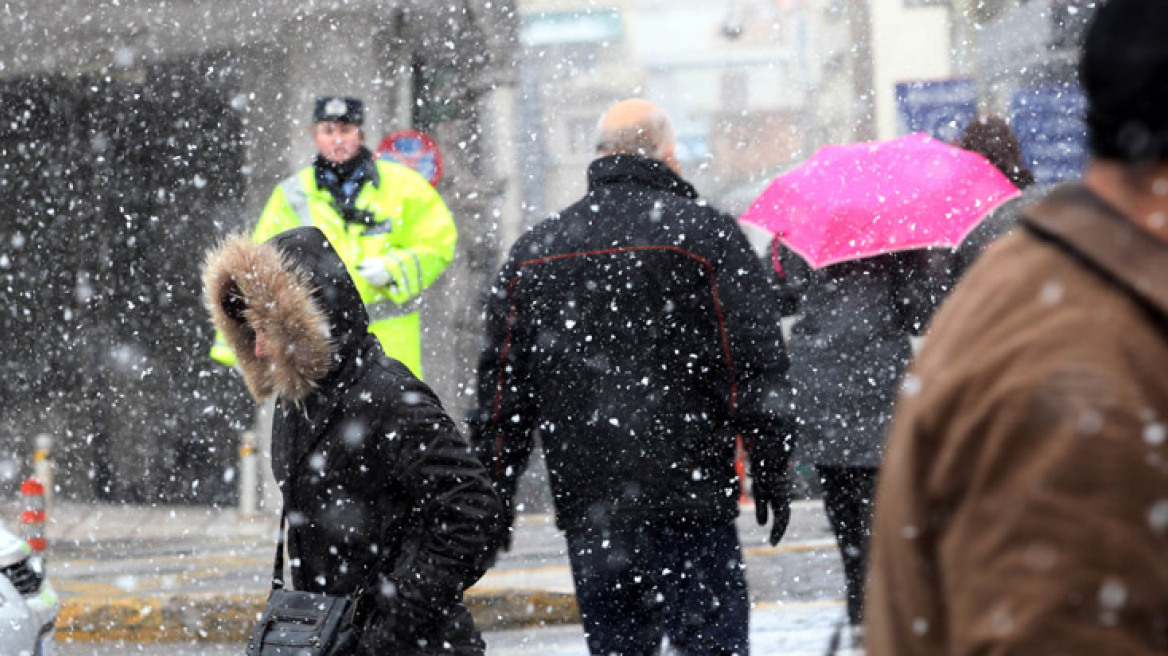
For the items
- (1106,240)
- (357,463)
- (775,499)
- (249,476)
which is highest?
(1106,240)

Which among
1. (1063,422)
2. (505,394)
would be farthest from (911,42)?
(1063,422)

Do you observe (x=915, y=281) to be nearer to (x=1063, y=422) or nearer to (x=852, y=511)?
(x=852, y=511)

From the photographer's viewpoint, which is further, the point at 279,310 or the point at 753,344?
the point at 753,344

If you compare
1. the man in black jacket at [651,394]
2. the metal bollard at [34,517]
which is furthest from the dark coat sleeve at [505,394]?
the metal bollard at [34,517]

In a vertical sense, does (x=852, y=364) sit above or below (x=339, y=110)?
below

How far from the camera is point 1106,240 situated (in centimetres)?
160

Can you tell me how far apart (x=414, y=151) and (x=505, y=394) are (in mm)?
7987

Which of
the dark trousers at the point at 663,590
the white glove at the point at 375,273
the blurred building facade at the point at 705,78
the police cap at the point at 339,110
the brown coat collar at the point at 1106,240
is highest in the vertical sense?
the brown coat collar at the point at 1106,240

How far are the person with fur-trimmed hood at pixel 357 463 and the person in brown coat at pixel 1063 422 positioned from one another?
206cm

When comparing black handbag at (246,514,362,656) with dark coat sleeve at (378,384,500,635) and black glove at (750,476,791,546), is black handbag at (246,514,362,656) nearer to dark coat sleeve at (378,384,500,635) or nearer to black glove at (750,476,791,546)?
dark coat sleeve at (378,384,500,635)

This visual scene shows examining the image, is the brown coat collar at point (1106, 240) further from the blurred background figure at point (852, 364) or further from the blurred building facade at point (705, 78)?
the blurred building facade at point (705, 78)

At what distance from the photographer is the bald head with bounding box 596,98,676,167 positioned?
480 centimetres

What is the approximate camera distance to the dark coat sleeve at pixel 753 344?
4.60 meters

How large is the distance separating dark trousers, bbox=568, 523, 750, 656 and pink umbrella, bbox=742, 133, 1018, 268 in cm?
163
